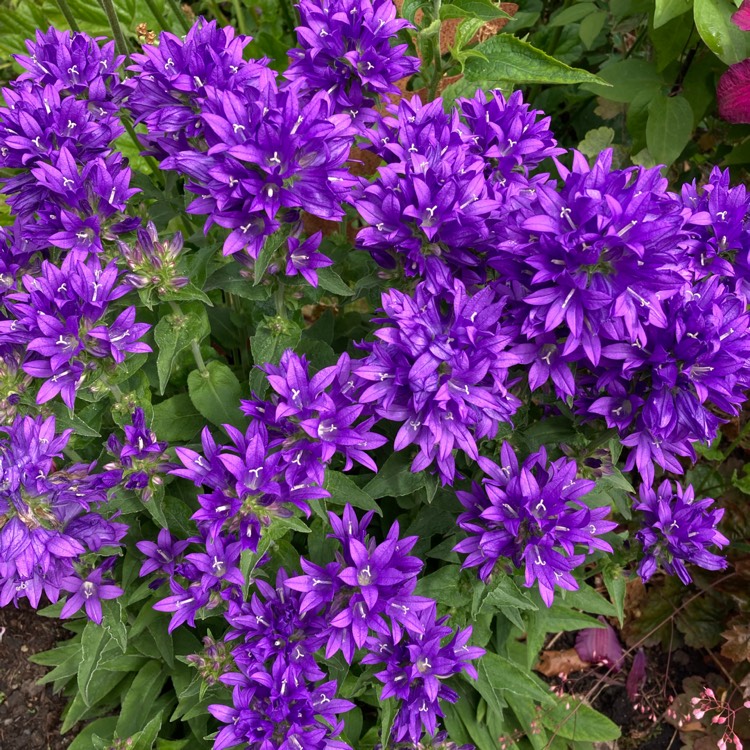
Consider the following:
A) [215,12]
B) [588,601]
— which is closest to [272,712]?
[588,601]

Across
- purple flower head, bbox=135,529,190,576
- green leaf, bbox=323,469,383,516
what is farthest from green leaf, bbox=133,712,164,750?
green leaf, bbox=323,469,383,516

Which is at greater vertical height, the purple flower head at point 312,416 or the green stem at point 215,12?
the green stem at point 215,12

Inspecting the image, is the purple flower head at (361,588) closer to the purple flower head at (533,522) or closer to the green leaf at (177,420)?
the purple flower head at (533,522)

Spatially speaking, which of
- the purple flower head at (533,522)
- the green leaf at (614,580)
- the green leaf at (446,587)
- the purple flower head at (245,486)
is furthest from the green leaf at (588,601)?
the purple flower head at (245,486)

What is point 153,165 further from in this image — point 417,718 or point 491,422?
point 417,718

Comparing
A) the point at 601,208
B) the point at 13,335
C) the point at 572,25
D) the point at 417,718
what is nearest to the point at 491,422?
the point at 601,208
